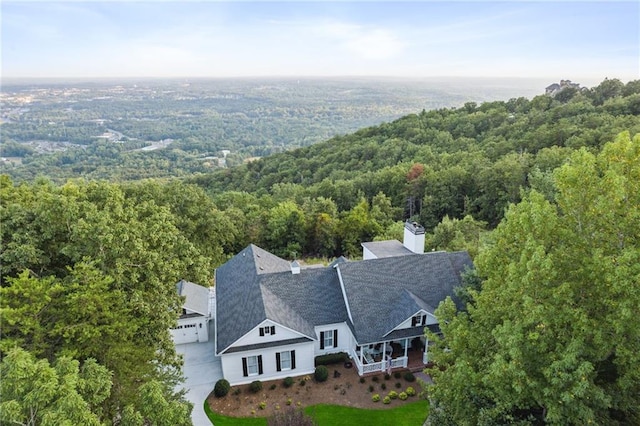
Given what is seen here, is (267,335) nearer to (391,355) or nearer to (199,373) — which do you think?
(199,373)

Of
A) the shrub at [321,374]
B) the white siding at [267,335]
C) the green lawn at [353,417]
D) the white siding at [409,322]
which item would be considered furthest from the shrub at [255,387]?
the white siding at [409,322]

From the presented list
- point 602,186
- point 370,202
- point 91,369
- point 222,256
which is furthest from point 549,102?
point 91,369

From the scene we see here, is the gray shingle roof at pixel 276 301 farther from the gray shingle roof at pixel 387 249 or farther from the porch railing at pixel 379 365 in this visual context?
the gray shingle roof at pixel 387 249

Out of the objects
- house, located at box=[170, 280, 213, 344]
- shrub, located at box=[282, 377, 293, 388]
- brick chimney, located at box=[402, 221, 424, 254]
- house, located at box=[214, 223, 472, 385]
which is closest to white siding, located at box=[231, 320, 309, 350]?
house, located at box=[214, 223, 472, 385]

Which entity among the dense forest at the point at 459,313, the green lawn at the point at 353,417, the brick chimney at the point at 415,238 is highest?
the dense forest at the point at 459,313

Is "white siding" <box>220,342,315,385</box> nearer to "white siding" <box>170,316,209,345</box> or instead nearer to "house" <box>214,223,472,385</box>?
"house" <box>214,223,472,385</box>

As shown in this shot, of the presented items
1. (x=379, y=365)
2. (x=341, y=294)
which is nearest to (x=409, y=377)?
(x=379, y=365)
